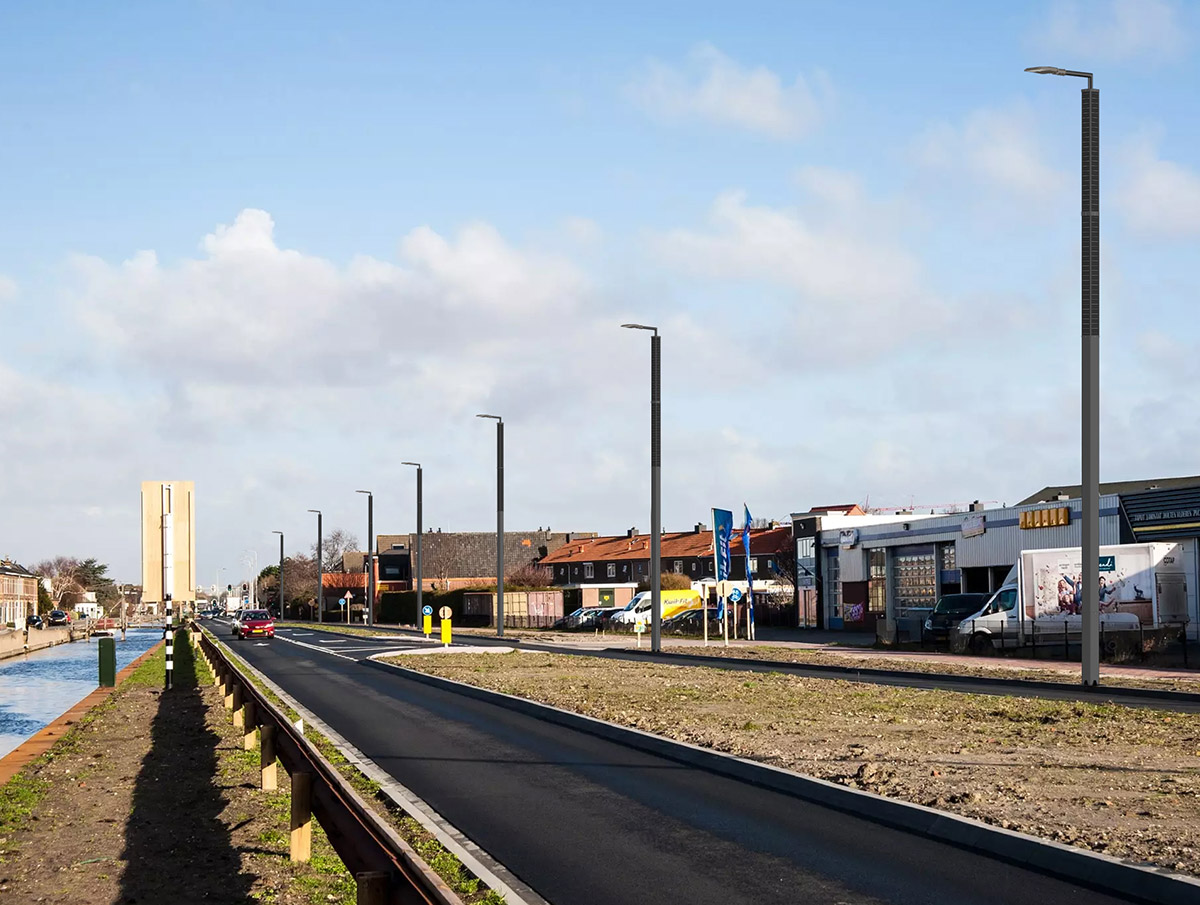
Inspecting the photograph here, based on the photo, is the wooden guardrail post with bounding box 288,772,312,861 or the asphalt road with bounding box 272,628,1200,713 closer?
the wooden guardrail post with bounding box 288,772,312,861

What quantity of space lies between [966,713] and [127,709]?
625 inches

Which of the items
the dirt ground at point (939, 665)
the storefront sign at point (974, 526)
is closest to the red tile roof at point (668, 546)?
the storefront sign at point (974, 526)

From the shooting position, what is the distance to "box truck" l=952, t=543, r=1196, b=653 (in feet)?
120

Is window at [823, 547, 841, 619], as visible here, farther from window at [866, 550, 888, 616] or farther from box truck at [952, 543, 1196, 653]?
box truck at [952, 543, 1196, 653]

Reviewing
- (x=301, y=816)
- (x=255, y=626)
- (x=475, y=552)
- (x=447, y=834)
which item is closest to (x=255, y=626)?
(x=255, y=626)

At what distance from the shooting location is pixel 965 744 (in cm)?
1442

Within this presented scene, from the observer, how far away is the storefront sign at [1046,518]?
48.2m

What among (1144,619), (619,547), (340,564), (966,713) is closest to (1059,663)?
(1144,619)

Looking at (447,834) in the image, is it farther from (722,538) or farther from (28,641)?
(28,641)

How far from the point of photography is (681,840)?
390 inches

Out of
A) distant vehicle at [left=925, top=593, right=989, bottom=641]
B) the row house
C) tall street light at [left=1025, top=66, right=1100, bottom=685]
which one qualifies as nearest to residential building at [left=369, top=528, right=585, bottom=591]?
the row house

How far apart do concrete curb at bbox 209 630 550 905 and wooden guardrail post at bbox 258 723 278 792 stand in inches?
40.9

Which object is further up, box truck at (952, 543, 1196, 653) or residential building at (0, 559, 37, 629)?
box truck at (952, 543, 1196, 653)

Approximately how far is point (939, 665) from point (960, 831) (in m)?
22.2
